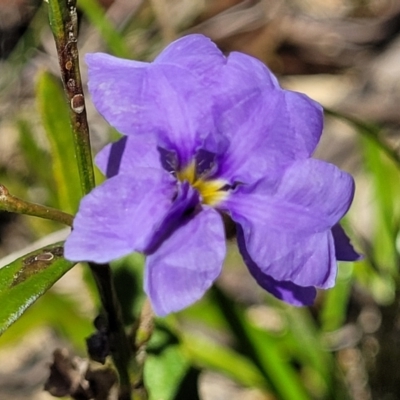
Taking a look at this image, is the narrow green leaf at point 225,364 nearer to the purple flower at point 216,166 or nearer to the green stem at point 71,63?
the purple flower at point 216,166

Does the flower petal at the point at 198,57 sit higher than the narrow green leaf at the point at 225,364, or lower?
higher

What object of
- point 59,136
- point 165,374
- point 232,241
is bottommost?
point 165,374

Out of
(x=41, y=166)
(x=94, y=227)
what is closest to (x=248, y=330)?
(x=41, y=166)

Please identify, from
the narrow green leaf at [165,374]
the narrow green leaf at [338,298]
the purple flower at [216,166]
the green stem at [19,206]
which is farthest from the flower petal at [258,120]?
the narrow green leaf at [338,298]

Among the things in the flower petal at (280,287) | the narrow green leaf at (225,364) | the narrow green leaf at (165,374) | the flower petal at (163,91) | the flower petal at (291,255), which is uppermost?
the flower petal at (163,91)

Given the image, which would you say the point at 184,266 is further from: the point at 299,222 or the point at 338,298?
the point at 338,298

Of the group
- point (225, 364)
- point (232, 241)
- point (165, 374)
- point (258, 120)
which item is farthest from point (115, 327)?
point (225, 364)

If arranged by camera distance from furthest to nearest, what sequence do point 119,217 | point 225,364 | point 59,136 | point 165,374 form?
point 225,364 → point 59,136 → point 165,374 → point 119,217
